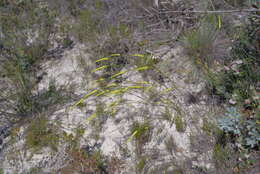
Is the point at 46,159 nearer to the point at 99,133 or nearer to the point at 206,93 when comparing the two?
the point at 99,133

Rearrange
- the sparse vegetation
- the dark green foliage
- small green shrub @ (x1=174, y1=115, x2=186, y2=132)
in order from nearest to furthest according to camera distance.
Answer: the sparse vegetation → the dark green foliage → small green shrub @ (x1=174, y1=115, x2=186, y2=132)

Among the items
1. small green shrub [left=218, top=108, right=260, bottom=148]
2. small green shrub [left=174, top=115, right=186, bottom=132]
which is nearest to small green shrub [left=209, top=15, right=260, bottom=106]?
small green shrub [left=218, top=108, right=260, bottom=148]

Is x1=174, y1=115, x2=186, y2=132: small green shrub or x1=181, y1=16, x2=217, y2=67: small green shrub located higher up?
x1=181, y1=16, x2=217, y2=67: small green shrub

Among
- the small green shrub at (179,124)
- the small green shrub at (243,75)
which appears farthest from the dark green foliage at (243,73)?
the small green shrub at (179,124)

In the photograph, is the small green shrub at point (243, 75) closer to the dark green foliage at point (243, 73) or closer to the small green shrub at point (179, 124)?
the dark green foliage at point (243, 73)

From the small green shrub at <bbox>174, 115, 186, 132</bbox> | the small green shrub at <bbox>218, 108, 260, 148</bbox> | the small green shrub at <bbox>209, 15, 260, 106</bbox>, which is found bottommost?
the small green shrub at <bbox>174, 115, 186, 132</bbox>

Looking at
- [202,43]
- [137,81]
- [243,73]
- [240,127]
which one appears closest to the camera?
[240,127]

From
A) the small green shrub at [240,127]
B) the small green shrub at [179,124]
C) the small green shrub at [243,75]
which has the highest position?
the small green shrub at [243,75]

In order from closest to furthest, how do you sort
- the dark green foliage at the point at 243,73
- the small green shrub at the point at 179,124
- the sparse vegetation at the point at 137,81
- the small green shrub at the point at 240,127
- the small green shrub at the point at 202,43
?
the small green shrub at the point at 240,127, the sparse vegetation at the point at 137,81, the dark green foliage at the point at 243,73, the small green shrub at the point at 179,124, the small green shrub at the point at 202,43

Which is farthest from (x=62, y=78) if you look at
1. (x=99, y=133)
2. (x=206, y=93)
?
(x=206, y=93)

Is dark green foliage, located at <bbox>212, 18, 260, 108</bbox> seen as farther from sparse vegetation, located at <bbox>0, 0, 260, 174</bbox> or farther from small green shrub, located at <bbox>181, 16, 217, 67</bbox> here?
small green shrub, located at <bbox>181, 16, 217, 67</bbox>

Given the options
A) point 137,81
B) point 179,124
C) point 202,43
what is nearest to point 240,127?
point 179,124

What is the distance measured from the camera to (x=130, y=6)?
347 centimetres

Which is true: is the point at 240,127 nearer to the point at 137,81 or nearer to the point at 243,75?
the point at 243,75
